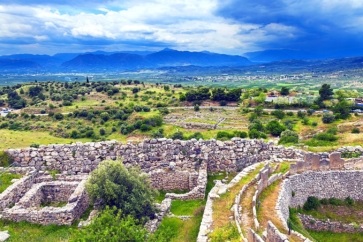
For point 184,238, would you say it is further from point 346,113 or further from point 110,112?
point 110,112

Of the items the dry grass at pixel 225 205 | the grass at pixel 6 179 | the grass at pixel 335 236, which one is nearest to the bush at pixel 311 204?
the grass at pixel 335 236

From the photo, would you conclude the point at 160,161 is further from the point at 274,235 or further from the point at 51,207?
the point at 274,235

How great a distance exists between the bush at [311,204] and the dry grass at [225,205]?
131 inches

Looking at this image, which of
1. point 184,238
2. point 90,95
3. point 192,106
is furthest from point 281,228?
point 90,95

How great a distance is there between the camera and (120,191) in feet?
56.5

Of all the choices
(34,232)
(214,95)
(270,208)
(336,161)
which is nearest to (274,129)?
(336,161)

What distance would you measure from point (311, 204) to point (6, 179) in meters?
16.6

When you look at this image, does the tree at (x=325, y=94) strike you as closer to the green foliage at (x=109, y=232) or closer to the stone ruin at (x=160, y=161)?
the stone ruin at (x=160, y=161)

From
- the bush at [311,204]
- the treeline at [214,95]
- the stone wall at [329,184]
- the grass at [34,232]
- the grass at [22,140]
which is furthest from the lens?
the treeline at [214,95]

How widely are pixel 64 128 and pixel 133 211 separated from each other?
72.0m

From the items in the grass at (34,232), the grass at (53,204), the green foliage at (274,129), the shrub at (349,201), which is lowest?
the green foliage at (274,129)

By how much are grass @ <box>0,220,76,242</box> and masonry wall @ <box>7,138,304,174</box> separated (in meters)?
5.72

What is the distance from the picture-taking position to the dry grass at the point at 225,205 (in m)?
15.2

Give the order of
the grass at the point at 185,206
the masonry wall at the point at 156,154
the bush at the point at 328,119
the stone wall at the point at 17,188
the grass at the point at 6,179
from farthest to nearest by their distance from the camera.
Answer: the bush at the point at 328,119, the masonry wall at the point at 156,154, the grass at the point at 6,179, the grass at the point at 185,206, the stone wall at the point at 17,188
